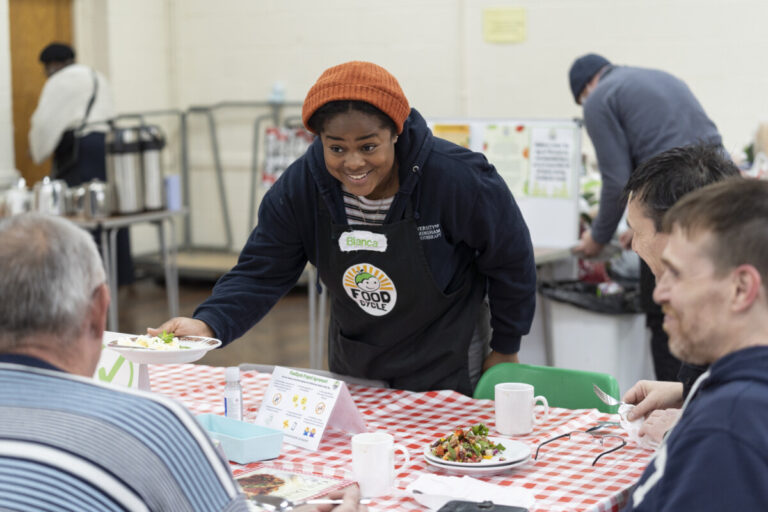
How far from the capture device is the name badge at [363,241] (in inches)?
93.4

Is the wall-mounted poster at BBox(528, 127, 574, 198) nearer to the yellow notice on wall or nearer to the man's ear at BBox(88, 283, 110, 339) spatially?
the yellow notice on wall

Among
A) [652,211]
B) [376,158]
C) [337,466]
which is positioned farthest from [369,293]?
[652,211]

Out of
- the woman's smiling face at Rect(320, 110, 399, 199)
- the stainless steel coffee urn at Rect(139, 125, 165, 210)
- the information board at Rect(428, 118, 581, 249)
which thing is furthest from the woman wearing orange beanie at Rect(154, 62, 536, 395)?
the stainless steel coffee urn at Rect(139, 125, 165, 210)

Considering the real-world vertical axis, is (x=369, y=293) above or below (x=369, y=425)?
above

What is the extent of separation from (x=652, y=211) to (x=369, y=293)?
31.0 inches

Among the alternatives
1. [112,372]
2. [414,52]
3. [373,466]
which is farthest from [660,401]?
[414,52]

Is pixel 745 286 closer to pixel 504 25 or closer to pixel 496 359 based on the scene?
pixel 496 359

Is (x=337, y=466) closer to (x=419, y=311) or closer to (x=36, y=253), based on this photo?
(x=419, y=311)

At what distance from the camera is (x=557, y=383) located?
95.4 inches

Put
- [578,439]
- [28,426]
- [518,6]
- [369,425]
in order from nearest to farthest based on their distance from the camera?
[28,426] < [578,439] < [369,425] < [518,6]

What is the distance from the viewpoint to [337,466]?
6.28ft

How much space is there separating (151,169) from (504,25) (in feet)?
8.37


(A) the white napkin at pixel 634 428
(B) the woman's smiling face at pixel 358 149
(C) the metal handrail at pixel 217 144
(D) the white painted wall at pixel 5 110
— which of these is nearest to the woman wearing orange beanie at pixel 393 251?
(B) the woman's smiling face at pixel 358 149

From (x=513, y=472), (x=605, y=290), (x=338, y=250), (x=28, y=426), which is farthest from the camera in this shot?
(x=605, y=290)
